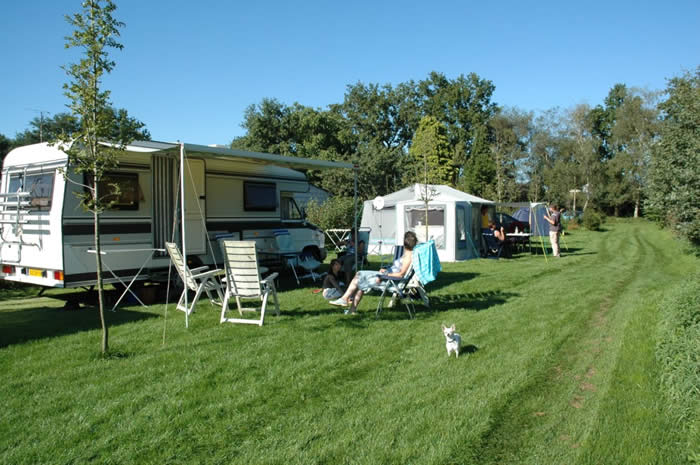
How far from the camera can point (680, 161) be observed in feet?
46.1

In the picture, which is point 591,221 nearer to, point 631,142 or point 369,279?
point 631,142

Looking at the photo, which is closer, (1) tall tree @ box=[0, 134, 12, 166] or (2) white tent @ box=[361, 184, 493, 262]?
(2) white tent @ box=[361, 184, 493, 262]

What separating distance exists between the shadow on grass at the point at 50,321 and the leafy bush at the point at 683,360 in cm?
586

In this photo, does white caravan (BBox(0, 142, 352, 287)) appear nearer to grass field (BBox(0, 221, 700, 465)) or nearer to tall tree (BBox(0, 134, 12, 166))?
grass field (BBox(0, 221, 700, 465))

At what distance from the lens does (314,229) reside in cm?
1171

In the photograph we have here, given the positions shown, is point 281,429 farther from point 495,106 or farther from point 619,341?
point 495,106

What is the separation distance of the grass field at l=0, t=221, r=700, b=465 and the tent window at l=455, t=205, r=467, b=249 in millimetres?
7408

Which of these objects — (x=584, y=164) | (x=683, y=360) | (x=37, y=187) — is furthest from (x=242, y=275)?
(x=584, y=164)

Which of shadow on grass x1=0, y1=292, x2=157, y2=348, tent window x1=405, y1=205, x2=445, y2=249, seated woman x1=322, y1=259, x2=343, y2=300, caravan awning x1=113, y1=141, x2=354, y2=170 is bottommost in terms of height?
shadow on grass x1=0, y1=292, x2=157, y2=348

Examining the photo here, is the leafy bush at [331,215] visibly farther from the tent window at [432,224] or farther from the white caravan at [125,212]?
the white caravan at [125,212]

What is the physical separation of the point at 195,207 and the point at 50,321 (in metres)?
3.05

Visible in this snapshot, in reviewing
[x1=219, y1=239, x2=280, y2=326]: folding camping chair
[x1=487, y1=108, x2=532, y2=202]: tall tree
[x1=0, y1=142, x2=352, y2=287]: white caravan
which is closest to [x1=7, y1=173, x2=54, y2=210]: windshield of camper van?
[x1=0, y1=142, x2=352, y2=287]: white caravan

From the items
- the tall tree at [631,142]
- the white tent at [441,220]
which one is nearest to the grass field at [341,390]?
the white tent at [441,220]

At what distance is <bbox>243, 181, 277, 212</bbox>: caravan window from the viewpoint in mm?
10109
